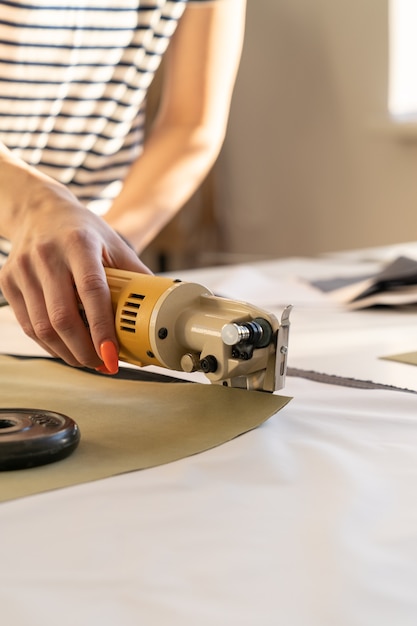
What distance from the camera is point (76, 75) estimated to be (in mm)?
1527

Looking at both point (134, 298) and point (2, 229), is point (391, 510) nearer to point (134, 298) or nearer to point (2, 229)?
point (134, 298)

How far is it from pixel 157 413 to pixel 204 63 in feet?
3.32

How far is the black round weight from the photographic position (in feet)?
1.86

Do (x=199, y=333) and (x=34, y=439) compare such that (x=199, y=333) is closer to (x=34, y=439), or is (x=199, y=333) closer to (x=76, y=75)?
(x=34, y=439)

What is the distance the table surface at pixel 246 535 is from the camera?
0.41m

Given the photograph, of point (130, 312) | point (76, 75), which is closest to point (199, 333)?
point (130, 312)

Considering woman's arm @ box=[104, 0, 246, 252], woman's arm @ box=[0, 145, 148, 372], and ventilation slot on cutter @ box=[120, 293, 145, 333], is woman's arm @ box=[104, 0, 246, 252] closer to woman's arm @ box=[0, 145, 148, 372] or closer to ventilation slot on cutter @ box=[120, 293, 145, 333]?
woman's arm @ box=[0, 145, 148, 372]

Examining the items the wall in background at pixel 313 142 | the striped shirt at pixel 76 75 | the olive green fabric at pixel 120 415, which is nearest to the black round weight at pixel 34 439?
the olive green fabric at pixel 120 415

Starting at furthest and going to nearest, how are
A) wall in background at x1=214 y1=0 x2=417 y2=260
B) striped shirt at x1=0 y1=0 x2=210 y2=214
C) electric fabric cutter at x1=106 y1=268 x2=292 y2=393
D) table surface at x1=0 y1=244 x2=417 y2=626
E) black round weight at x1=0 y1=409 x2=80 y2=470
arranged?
wall in background at x1=214 y1=0 x2=417 y2=260
striped shirt at x1=0 y1=0 x2=210 y2=214
electric fabric cutter at x1=106 y1=268 x2=292 y2=393
black round weight at x1=0 y1=409 x2=80 y2=470
table surface at x1=0 y1=244 x2=417 y2=626

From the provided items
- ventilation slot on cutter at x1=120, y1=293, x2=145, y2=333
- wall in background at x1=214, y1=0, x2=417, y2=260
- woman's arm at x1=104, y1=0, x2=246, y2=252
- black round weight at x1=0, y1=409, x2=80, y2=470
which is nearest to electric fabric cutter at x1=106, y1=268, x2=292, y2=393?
ventilation slot on cutter at x1=120, y1=293, x2=145, y2=333

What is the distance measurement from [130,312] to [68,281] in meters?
0.07

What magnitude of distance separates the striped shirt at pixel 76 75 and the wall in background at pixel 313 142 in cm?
220

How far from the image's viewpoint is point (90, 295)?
727 mm

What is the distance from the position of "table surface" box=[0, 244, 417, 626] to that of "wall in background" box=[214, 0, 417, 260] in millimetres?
3040
